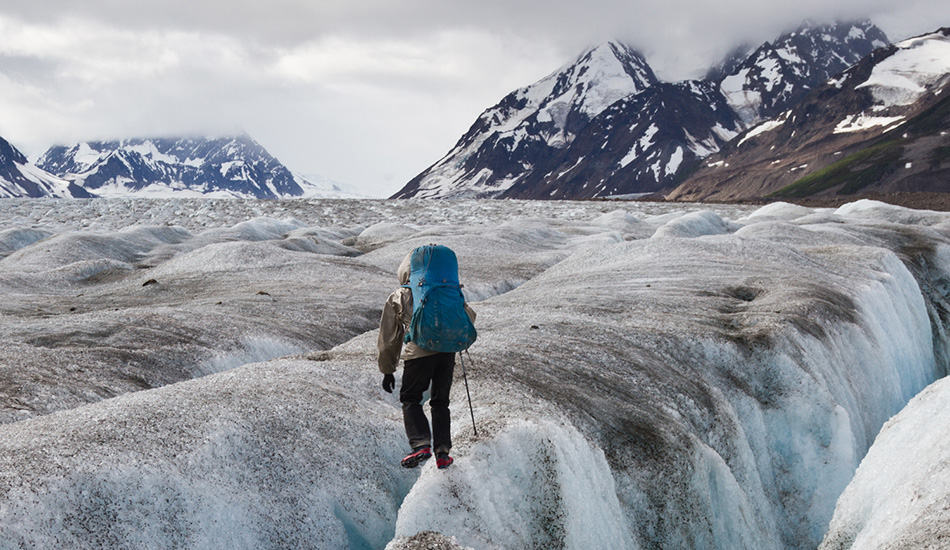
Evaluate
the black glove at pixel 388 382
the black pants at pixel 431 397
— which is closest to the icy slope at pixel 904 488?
the black pants at pixel 431 397

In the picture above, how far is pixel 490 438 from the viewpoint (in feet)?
30.8

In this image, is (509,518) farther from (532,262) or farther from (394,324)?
(532,262)

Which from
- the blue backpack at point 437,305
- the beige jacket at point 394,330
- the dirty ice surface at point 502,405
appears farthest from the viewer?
the beige jacket at point 394,330

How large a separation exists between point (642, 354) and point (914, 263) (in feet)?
86.0

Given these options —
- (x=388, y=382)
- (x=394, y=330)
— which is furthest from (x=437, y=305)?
(x=388, y=382)

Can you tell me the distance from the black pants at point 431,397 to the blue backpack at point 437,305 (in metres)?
0.30

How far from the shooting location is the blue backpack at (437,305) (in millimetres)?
8883

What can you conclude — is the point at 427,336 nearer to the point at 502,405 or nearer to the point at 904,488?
the point at 502,405

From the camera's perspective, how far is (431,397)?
30.7 feet

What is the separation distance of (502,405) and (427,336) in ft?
8.22

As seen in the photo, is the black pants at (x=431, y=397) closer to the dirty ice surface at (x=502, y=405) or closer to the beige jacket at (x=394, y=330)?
the beige jacket at (x=394, y=330)

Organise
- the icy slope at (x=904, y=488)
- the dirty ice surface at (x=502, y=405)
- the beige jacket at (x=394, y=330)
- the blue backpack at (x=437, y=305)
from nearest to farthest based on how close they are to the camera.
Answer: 1. the icy slope at (x=904, y=488)
2. the dirty ice surface at (x=502, y=405)
3. the blue backpack at (x=437, y=305)
4. the beige jacket at (x=394, y=330)

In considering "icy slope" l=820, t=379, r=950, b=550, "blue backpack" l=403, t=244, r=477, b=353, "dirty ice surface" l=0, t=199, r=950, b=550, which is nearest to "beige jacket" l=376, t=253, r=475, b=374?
"blue backpack" l=403, t=244, r=477, b=353

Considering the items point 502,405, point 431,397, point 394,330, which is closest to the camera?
point 394,330
